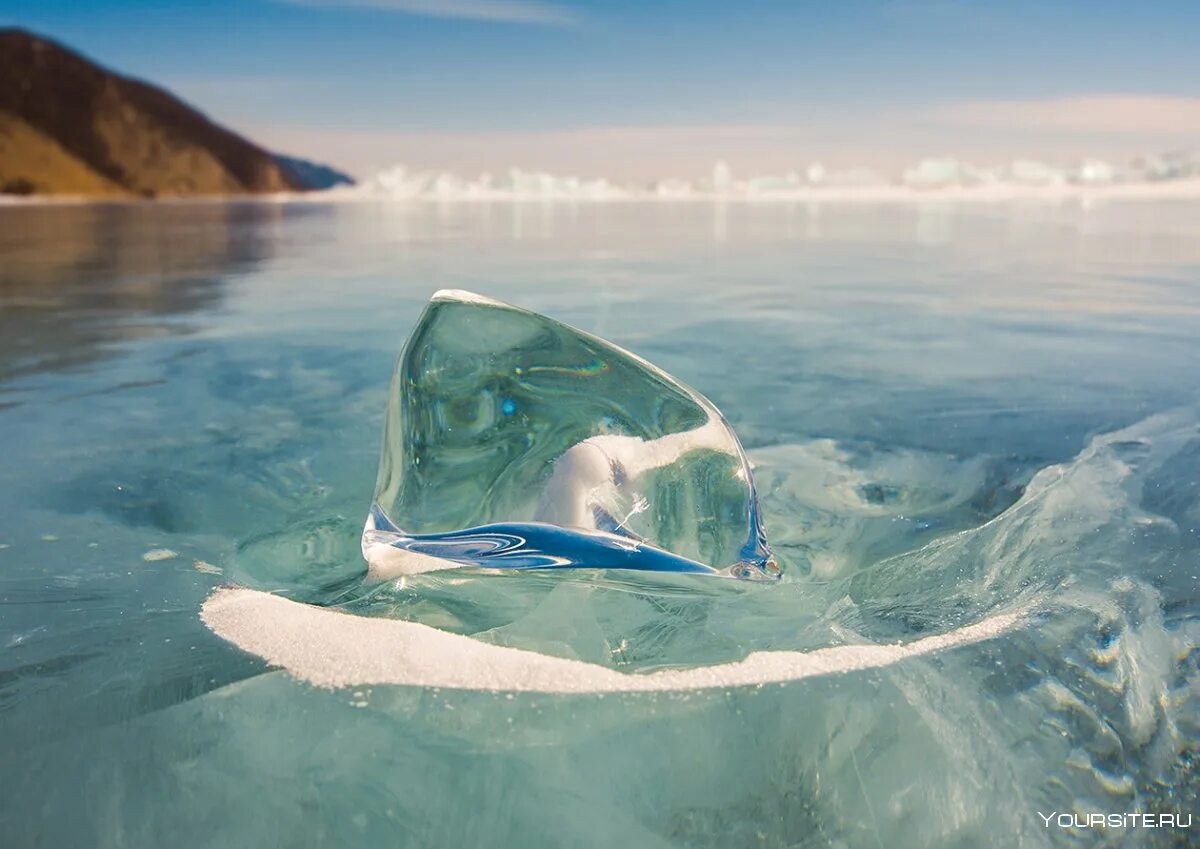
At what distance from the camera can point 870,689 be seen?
1.09 metres

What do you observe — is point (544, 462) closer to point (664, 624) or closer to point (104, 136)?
point (664, 624)

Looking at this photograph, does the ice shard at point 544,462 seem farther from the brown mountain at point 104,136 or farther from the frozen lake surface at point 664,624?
the brown mountain at point 104,136

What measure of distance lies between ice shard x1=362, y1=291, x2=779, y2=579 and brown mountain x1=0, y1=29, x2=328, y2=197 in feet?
249

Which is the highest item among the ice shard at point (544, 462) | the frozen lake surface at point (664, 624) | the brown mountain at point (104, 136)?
the brown mountain at point (104, 136)

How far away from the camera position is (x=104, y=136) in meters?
80.9

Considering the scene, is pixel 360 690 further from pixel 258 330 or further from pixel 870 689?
pixel 258 330

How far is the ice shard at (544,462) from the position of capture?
1.41m

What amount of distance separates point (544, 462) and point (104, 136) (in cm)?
9282

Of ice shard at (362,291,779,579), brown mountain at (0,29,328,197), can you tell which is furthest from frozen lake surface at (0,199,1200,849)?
brown mountain at (0,29,328,197)

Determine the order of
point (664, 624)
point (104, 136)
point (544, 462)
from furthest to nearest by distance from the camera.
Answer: point (104, 136)
point (544, 462)
point (664, 624)

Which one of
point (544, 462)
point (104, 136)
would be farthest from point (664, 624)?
point (104, 136)

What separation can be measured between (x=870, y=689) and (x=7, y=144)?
3351 inches

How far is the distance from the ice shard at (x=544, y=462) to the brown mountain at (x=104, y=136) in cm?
7578

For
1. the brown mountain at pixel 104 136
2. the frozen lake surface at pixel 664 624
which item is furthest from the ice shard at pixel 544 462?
the brown mountain at pixel 104 136
